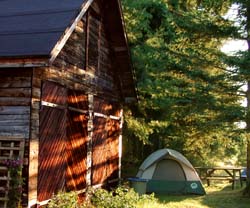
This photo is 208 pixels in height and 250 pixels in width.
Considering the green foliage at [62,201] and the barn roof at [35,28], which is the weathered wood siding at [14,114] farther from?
the green foliage at [62,201]

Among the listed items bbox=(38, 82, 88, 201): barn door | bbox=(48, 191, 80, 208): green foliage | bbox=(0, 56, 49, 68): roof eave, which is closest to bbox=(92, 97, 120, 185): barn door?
bbox=(38, 82, 88, 201): barn door

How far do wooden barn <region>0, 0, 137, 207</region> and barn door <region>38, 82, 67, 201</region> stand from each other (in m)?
0.02

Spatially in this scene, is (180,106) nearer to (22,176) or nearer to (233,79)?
(233,79)

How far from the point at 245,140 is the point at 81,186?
6.01 metres

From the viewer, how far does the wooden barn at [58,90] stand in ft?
23.4

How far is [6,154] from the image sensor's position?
720 cm

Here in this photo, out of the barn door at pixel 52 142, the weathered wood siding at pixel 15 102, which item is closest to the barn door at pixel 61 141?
the barn door at pixel 52 142

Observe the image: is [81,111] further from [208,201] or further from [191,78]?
[191,78]

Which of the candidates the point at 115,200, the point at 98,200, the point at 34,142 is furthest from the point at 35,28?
the point at 98,200

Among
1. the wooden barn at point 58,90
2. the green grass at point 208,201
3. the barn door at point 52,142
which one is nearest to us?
the wooden barn at point 58,90

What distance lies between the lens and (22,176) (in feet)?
23.7

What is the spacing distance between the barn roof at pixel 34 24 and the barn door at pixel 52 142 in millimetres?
1147

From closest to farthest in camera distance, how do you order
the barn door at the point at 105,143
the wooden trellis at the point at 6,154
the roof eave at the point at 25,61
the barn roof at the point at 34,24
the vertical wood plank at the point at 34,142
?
the roof eave at the point at 25,61
the barn roof at the point at 34,24
the wooden trellis at the point at 6,154
the vertical wood plank at the point at 34,142
the barn door at the point at 105,143

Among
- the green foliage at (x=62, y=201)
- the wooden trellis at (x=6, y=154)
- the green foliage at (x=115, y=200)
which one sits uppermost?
the wooden trellis at (x=6, y=154)
